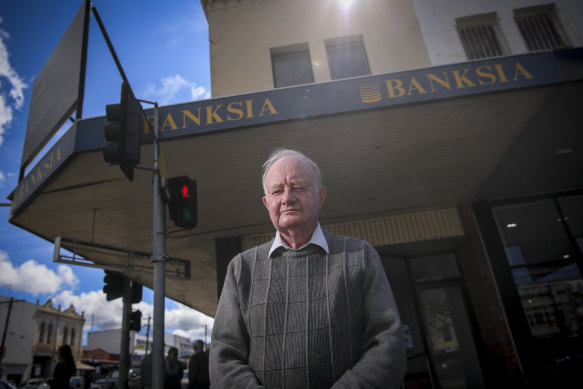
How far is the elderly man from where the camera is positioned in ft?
4.55

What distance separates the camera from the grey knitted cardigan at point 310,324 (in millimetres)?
1378

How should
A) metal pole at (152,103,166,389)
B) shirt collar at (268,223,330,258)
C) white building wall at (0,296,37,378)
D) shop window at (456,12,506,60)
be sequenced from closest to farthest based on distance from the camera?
shirt collar at (268,223,330,258) < metal pole at (152,103,166,389) < shop window at (456,12,506,60) < white building wall at (0,296,37,378)

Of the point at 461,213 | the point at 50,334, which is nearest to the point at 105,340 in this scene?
the point at 50,334

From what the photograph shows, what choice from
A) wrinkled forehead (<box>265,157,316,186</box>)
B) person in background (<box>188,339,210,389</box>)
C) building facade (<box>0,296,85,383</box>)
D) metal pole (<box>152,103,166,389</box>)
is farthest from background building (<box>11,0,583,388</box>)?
building facade (<box>0,296,85,383</box>)

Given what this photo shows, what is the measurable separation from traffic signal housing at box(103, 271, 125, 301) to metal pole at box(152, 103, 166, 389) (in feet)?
21.1

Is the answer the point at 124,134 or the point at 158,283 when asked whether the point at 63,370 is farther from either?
the point at 124,134

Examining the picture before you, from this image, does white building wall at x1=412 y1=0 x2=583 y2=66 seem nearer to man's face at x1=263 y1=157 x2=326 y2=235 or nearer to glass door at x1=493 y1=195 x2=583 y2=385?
glass door at x1=493 y1=195 x2=583 y2=385

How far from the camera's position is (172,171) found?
5.87 metres

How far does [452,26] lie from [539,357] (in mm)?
6888

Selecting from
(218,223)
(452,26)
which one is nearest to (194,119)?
(218,223)

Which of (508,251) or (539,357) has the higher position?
(508,251)

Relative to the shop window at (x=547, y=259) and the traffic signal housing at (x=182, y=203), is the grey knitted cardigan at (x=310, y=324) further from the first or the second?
the shop window at (x=547, y=259)

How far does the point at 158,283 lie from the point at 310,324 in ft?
10.7

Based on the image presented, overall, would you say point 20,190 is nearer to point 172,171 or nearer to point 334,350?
point 172,171
